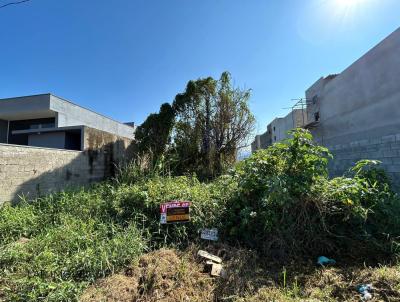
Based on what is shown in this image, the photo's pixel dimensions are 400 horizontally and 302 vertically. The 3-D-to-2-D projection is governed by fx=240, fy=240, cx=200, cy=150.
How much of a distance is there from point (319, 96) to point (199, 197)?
7.97 meters

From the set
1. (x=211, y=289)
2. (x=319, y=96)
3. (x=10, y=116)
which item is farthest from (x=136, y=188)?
(x=10, y=116)

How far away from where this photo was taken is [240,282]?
8.13 feet

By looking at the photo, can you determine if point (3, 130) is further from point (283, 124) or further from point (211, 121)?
point (283, 124)

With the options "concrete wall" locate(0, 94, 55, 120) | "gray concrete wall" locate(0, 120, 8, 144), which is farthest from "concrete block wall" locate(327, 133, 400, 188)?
"gray concrete wall" locate(0, 120, 8, 144)

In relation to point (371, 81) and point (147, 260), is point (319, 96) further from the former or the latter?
point (147, 260)

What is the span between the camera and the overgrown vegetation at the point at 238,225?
2.55 metres

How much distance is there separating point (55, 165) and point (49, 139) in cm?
359

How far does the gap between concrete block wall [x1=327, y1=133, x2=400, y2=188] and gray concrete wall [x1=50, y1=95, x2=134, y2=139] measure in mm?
13189

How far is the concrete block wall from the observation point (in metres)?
4.39

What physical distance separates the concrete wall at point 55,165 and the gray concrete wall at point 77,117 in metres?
7.15

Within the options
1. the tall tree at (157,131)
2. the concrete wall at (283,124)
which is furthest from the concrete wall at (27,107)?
the concrete wall at (283,124)

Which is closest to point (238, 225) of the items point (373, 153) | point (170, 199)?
point (170, 199)

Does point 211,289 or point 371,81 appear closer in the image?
point 211,289

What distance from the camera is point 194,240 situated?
10.6ft
